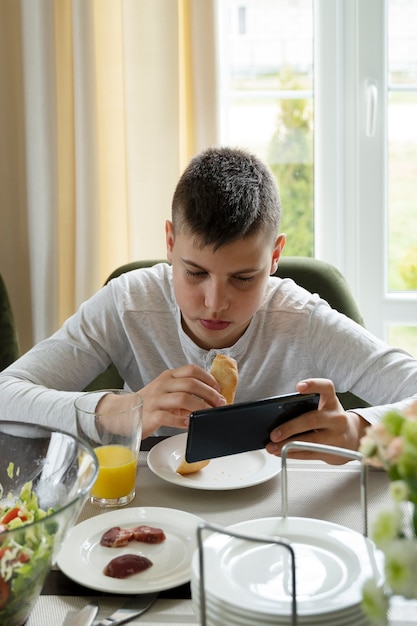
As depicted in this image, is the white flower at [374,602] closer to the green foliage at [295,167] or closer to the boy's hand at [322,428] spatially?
the boy's hand at [322,428]

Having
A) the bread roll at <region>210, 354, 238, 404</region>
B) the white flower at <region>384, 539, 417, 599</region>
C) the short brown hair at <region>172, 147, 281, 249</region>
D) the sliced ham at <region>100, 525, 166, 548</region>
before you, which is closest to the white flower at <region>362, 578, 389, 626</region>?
the white flower at <region>384, 539, 417, 599</region>

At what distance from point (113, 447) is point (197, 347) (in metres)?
0.52

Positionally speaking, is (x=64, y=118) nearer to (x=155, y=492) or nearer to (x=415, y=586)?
(x=155, y=492)

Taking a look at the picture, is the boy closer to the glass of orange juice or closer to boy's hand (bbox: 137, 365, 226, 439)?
boy's hand (bbox: 137, 365, 226, 439)

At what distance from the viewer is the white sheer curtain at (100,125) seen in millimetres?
2316

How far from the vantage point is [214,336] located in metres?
1.59

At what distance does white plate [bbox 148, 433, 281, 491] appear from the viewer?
121cm

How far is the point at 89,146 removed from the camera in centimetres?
235

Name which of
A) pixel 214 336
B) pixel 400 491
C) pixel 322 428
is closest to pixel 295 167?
pixel 214 336

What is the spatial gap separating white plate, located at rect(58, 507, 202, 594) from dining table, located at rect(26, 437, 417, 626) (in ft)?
0.05

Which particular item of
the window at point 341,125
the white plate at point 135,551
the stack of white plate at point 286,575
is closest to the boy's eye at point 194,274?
the white plate at point 135,551

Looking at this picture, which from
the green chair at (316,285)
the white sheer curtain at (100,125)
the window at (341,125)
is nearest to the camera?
the green chair at (316,285)

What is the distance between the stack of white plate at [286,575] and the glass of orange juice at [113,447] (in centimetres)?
31

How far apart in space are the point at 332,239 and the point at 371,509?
158 centimetres
